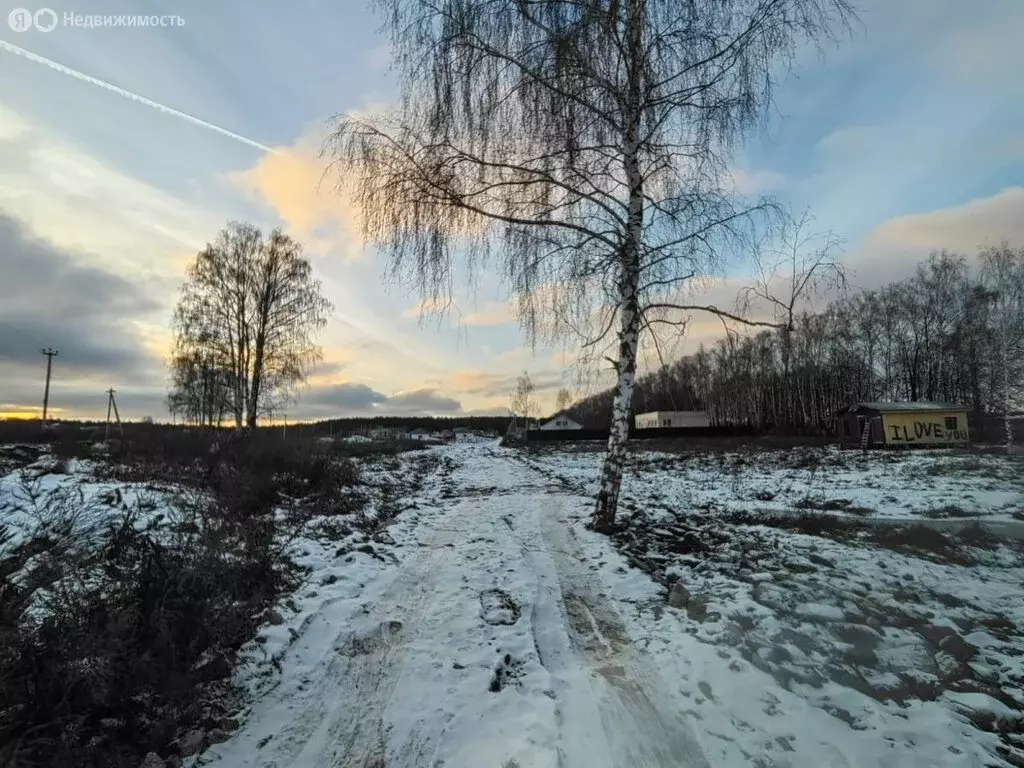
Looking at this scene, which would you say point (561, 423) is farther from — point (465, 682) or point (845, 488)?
point (465, 682)

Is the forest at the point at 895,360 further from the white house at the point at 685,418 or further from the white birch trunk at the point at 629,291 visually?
the white birch trunk at the point at 629,291

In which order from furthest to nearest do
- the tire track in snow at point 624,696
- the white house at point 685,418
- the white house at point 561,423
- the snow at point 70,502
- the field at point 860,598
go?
the white house at point 561,423 < the white house at point 685,418 < the snow at point 70,502 < the field at point 860,598 < the tire track in snow at point 624,696

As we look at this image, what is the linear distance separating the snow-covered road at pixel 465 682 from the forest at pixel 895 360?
1018 inches

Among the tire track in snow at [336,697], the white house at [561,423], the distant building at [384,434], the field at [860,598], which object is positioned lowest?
the tire track in snow at [336,697]

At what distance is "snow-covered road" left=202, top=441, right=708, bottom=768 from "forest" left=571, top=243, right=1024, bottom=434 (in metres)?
25.8

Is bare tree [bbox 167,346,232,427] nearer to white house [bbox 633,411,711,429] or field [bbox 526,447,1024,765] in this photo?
field [bbox 526,447,1024,765]

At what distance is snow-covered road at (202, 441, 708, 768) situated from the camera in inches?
106

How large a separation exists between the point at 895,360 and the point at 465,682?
56.6 m

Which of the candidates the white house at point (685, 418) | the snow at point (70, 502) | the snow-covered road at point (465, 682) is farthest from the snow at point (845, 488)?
the white house at point (685, 418)

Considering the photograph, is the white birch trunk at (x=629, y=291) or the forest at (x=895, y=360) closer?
the white birch trunk at (x=629, y=291)

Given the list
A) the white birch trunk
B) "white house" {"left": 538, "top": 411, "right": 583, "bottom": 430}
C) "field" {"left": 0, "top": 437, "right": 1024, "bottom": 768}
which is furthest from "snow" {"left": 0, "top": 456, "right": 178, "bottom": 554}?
"white house" {"left": 538, "top": 411, "right": 583, "bottom": 430}

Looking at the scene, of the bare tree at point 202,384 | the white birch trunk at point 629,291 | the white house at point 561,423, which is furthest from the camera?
the white house at point 561,423

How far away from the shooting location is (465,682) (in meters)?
3.39

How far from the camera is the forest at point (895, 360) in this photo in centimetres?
2947
